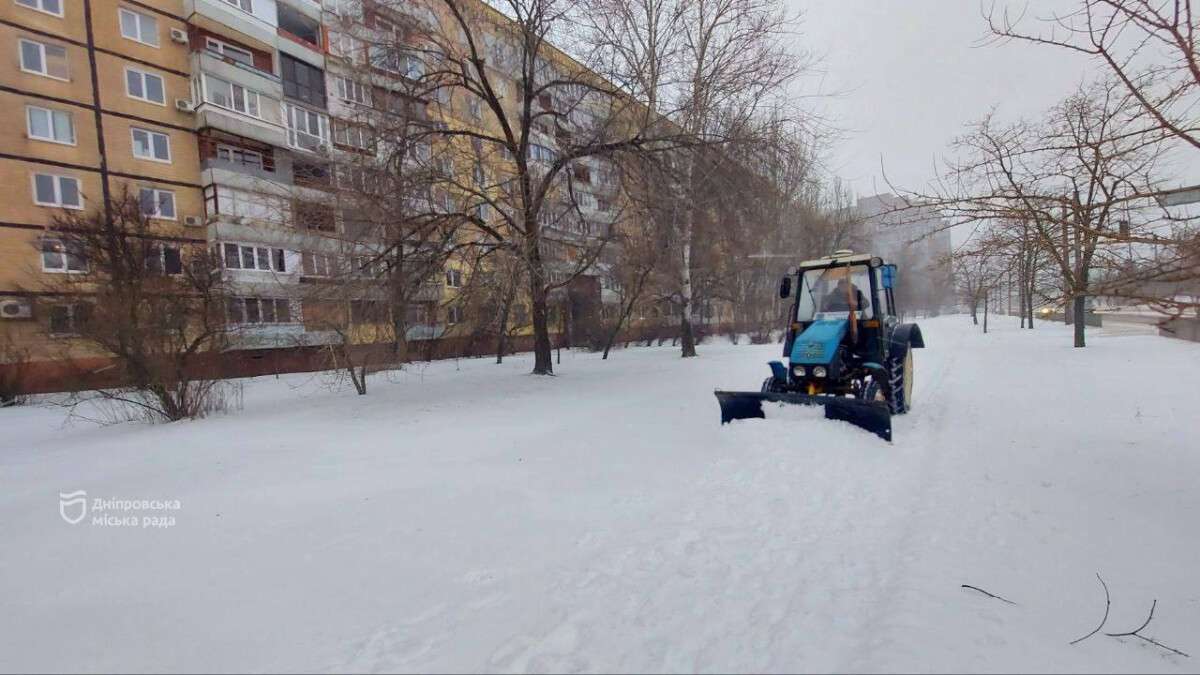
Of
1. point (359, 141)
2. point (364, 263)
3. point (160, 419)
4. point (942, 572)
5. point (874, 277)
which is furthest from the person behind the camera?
point (359, 141)

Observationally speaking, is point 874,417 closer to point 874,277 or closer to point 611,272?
point 874,277

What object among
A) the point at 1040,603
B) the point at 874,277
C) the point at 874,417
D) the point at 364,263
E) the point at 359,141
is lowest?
the point at 1040,603

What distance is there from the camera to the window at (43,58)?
1628 cm

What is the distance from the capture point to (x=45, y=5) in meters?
16.6

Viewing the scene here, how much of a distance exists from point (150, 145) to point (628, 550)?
25385 millimetres

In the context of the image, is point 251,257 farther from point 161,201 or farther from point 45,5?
point 45,5

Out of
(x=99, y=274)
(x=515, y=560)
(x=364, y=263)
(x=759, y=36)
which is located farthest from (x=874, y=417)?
(x=99, y=274)

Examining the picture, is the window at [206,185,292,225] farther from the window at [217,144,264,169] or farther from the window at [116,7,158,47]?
the window at [116,7,158,47]

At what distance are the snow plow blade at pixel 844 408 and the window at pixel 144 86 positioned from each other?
25390 millimetres

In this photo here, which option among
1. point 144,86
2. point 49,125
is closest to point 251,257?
point 49,125

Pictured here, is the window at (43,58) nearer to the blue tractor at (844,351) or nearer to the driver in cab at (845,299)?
the blue tractor at (844,351)

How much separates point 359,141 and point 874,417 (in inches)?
469

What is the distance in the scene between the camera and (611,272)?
17969mm

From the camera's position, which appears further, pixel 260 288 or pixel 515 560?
pixel 260 288
